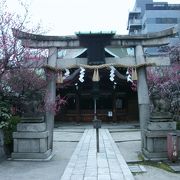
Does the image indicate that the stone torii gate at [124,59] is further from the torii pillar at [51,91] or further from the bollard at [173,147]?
the bollard at [173,147]

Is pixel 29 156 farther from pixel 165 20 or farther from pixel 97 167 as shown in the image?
pixel 165 20

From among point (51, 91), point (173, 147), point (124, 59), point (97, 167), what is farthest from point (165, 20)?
point (97, 167)

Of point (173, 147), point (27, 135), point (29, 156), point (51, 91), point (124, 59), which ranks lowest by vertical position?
point (29, 156)

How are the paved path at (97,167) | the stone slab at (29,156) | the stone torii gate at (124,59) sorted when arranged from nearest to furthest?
the paved path at (97,167) < the stone slab at (29,156) < the stone torii gate at (124,59)

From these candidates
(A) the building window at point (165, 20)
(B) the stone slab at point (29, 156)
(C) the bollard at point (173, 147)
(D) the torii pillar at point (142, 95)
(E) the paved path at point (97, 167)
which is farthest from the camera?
(A) the building window at point (165, 20)

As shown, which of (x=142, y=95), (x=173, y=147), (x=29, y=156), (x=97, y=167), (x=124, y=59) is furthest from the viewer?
(x=124, y=59)

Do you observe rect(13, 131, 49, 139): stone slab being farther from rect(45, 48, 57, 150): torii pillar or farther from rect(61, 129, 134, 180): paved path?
rect(61, 129, 134, 180): paved path

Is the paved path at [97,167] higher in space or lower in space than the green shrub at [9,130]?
lower

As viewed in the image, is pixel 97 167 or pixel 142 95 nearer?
pixel 97 167

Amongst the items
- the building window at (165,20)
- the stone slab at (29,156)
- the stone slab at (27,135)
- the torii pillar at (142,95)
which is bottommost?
the stone slab at (29,156)

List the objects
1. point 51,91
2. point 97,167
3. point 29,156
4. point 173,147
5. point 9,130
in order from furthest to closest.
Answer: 1. point 51,91
2. point 9,130
3. point 29,156
4. point 173,147
5. point 97,167

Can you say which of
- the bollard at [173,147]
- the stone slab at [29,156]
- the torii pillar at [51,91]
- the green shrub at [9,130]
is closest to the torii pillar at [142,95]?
the bollard at [173,147]

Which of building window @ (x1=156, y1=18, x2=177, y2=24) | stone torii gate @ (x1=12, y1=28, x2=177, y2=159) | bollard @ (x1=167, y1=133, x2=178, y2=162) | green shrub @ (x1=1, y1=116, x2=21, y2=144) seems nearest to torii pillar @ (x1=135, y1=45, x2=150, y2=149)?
stone torii gate @ (x1=12, y1=28, x2=177, y2=159)

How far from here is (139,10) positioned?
94.1 meters
